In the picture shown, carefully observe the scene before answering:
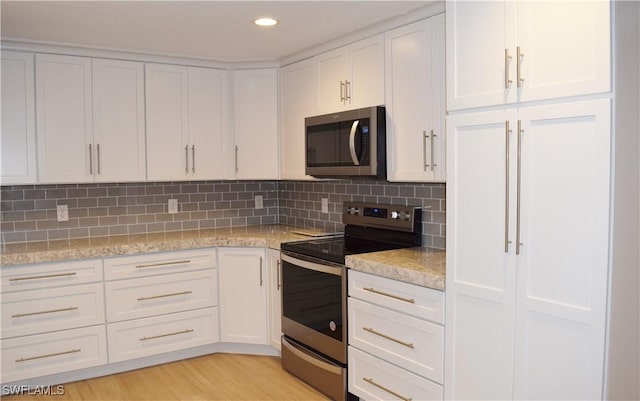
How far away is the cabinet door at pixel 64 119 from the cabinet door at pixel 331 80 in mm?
1556

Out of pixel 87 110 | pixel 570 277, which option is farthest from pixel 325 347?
pixel 87 110

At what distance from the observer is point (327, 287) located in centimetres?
306

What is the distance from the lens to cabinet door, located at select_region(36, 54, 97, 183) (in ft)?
11.3

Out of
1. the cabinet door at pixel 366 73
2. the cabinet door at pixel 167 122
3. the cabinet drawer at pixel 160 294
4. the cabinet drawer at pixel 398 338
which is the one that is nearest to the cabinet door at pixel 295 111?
the cabinet door at pixel 366 73

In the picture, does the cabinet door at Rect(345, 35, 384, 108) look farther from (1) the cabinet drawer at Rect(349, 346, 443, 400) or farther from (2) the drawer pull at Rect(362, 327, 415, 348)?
(1) the cabinet drawer at Rect(349, 346, 443, 400)

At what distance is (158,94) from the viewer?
3.80 meters

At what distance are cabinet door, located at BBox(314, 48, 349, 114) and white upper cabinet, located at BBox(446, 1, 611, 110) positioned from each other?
1113mm

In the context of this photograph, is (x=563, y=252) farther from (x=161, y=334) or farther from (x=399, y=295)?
(x=161, y=334)

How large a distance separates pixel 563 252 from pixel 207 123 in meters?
2.82

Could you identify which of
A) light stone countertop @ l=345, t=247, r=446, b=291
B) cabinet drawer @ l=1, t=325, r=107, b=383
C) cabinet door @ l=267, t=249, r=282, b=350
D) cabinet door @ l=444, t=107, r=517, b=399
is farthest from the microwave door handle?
cabinet drawer @ l=1, t=325, r=107, b=383

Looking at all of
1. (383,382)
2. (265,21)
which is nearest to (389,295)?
(383,382)

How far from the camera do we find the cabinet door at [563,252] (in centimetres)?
182

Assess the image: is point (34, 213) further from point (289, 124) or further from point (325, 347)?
point (325, 347)

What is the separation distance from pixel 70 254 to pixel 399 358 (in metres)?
2.10
